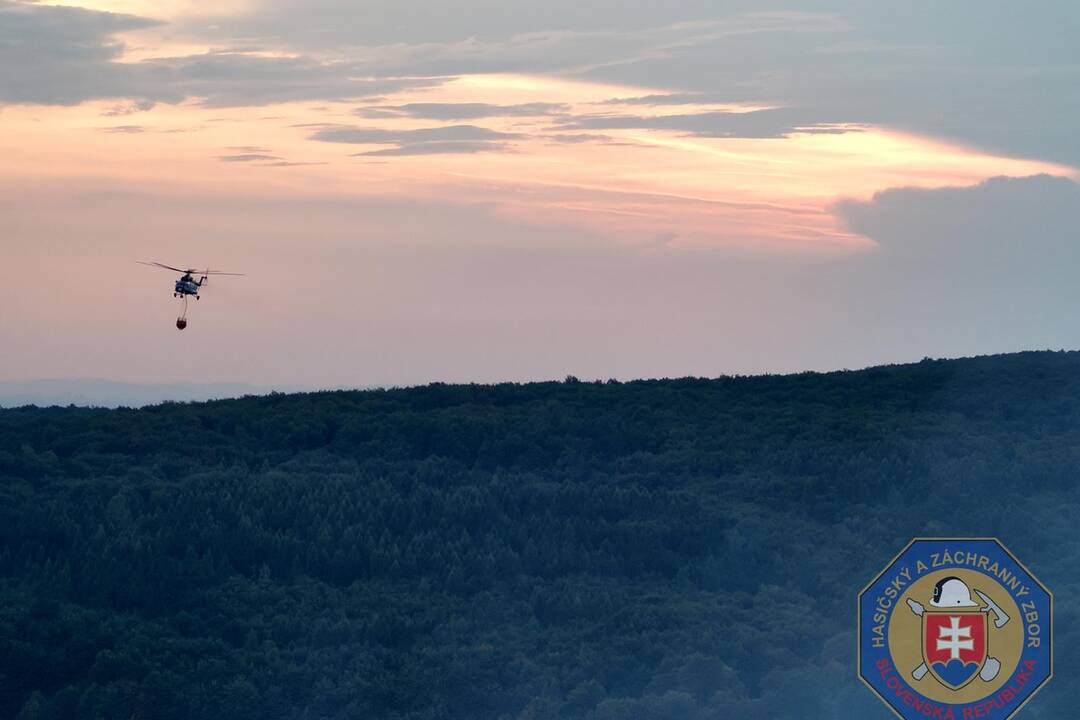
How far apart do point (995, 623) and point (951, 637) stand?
25.9 inches

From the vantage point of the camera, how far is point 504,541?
34250 millimetres

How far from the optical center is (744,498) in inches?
1474

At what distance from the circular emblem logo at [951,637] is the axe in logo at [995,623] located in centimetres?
1

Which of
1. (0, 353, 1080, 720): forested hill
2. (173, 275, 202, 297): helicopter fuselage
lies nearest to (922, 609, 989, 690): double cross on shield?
(0, 353, 1080, 720): forested hill

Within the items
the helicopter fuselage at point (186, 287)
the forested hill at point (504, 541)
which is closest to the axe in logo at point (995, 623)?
the forested hill at point (504, 541)

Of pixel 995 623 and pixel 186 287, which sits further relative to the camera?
pixel 186 287

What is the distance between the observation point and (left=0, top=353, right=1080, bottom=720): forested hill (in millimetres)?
25469

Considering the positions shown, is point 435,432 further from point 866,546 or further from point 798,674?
point 798,674

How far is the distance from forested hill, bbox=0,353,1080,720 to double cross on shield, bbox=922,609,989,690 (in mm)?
5035

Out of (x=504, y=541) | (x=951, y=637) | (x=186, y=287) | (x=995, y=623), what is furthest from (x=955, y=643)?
(x=186, y=287)

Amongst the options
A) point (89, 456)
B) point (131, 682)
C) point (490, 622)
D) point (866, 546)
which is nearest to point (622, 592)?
point (490, 622)

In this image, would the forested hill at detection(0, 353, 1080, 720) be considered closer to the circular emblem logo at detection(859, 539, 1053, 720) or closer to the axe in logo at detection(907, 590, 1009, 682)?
the circular emblem logo at detection(859, 539, 1053, 720)

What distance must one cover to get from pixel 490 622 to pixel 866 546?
8.65 metres

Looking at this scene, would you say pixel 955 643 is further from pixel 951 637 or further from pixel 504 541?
Result: pixel 504 541
